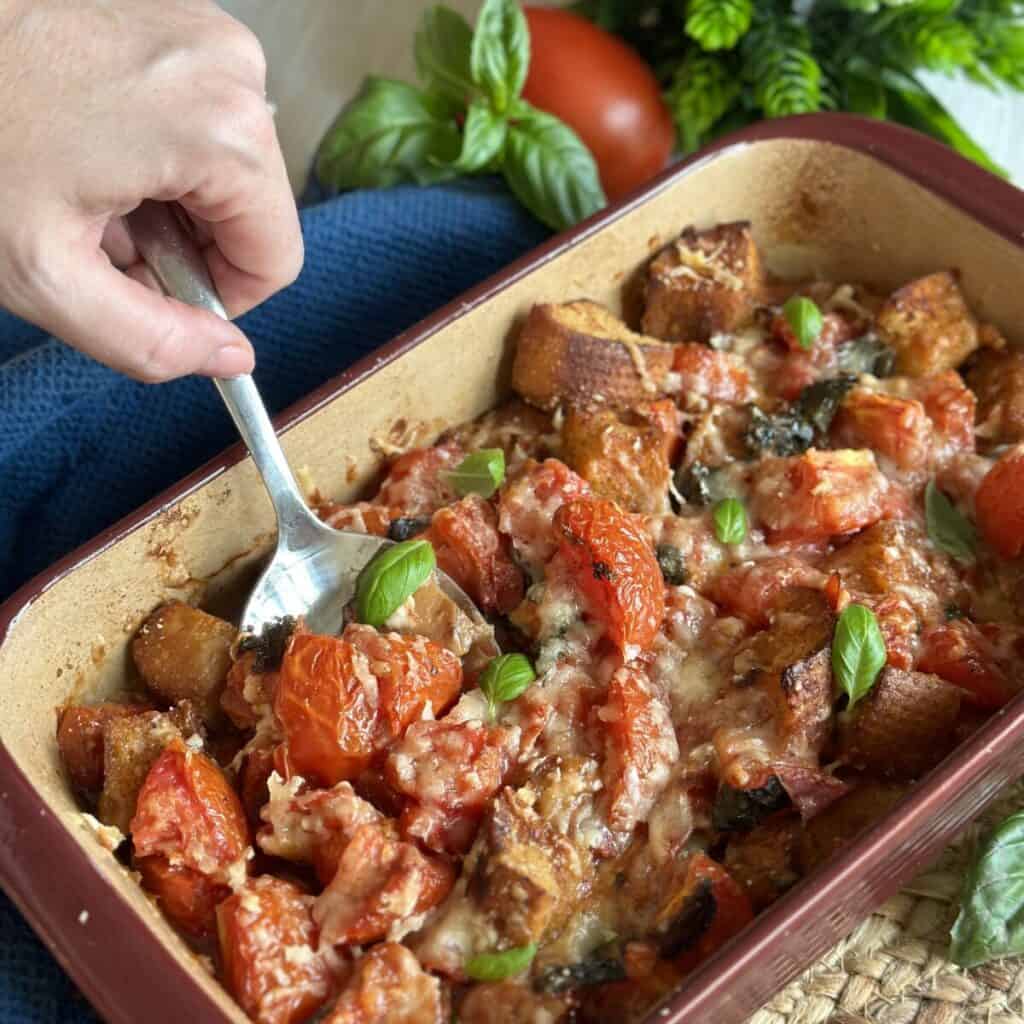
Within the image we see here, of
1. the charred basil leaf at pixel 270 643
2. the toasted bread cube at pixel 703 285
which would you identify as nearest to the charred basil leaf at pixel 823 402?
the toasted bread cube at pixel 703 285

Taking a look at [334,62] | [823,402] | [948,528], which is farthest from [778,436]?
[334,62]

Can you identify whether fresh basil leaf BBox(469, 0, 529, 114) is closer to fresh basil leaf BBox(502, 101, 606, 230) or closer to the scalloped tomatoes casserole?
fresh basil leaf BBox(502, 101, 606, 230)

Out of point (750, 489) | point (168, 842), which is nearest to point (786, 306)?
point (750, 489)

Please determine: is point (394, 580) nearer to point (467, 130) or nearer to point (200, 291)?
point (200, 291)

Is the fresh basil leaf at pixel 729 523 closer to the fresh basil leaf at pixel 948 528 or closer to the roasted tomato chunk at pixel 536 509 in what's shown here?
the roasted tomato chunk at pixel 536 509

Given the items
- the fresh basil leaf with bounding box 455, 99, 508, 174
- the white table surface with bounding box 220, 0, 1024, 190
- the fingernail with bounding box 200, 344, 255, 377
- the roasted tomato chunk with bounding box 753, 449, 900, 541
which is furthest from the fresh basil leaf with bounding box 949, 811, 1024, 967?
the white table surface with bounding box 220, 0, 1024, 190
